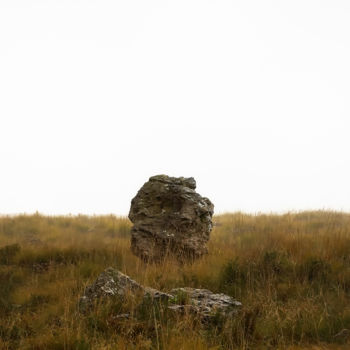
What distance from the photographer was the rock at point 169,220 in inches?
296

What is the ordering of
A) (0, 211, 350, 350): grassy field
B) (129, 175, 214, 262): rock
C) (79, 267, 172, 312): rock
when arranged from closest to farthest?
(0, 211, 350, 350): grassy field, (79, 267, 172, 312): rock, (129, 175, 214, 262): rock

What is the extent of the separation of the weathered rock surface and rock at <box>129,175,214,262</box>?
2.50 m

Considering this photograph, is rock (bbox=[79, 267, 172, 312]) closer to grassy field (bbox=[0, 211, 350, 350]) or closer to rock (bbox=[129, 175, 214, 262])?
grassy field (bbox=[0, 211, 350, 350])

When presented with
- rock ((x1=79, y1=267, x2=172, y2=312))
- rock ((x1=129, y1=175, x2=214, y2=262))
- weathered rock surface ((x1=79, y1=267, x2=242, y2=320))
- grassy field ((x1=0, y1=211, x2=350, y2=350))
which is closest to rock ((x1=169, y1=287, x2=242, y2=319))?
weathered rock surface ((x1=79, y1=267, x2=242, y2=320))

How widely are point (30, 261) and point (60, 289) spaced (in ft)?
7.59

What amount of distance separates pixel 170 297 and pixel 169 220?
140 inches

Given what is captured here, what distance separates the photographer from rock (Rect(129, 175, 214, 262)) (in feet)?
24.7

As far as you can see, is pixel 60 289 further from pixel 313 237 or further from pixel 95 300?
pixel 313 237

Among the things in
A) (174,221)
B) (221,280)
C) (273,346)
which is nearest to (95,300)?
(273,346)

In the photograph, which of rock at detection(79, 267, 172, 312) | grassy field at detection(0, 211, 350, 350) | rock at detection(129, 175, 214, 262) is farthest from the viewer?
rock at detection(129, 175, 214, 262)

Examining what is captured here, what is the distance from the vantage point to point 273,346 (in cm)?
379

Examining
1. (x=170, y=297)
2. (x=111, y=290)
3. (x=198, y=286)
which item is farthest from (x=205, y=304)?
(x=198, y=286)

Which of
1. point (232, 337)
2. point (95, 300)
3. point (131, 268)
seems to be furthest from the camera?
point (131, 268)

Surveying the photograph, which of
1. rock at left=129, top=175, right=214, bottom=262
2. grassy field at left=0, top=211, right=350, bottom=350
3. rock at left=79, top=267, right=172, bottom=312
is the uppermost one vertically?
rock at left=129, top=175, right=214, bottom=262
